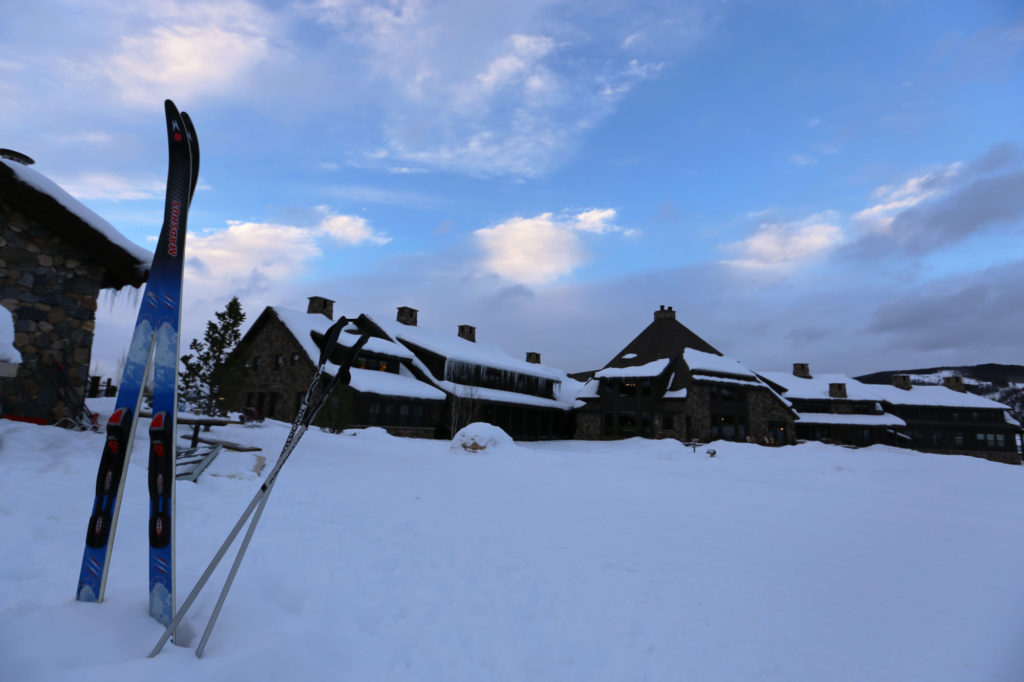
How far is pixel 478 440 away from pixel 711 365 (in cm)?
2471

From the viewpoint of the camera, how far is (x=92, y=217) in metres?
7.86

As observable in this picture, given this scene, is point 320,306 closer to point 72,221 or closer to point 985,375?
point 72,221

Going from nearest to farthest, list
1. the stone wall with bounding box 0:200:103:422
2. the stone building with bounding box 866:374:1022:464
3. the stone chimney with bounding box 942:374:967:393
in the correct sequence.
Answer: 1. the stone wall with bounding box 0:200:103:422
2. the stone building with bounding box 866:374:1022:464
3. the stone chimney with bounding box 942:374:967:393

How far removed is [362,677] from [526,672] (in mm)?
1069

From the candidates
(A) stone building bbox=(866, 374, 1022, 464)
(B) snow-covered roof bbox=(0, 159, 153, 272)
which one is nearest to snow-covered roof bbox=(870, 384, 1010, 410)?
(A) stone building bbox=(866, 374, 1022, 464)

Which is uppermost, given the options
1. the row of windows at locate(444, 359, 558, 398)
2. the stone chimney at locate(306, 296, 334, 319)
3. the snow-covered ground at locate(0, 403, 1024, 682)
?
the stone chimney at locate(306, 296, 334, 319)

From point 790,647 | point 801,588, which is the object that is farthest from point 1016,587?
point 790,647

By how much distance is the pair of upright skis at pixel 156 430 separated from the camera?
117 inches

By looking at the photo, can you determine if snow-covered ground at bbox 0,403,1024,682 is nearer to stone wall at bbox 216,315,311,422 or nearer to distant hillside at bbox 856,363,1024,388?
stone wall at bbox 216,315,311,422

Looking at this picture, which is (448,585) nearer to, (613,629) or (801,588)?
(613,629)

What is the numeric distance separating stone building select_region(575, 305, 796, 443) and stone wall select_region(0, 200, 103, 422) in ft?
101

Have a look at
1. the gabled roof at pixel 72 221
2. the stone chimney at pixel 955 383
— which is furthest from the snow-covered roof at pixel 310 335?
the stone chimney at pixel 955 383

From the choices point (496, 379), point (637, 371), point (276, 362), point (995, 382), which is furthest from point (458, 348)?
point (995, 382)

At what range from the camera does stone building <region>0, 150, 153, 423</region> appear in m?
7.32
